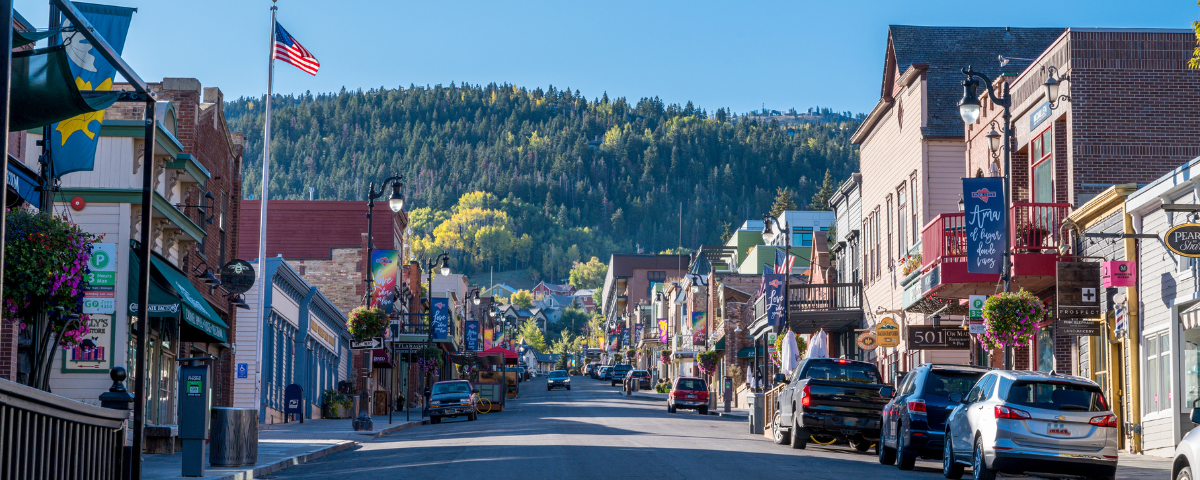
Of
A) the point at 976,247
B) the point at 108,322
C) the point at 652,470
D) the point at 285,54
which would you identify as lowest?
the point at 652,470

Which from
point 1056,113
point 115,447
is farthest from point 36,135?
point 1056,113

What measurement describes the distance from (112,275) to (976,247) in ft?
52.6

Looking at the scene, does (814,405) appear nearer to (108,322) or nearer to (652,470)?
(652,470)

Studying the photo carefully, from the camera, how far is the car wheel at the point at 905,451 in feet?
62.8

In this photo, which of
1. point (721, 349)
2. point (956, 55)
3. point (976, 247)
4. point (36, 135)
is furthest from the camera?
point (721, 349)

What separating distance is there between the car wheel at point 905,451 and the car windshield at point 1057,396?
3.27 meters

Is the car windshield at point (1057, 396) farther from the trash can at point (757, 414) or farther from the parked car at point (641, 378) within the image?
the parked car at point (641, 378)

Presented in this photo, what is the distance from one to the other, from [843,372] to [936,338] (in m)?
5.60

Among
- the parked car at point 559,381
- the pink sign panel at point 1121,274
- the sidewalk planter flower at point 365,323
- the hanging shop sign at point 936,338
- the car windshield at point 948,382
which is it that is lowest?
the parked car at point 559,381

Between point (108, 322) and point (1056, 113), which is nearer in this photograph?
point (108, 322)

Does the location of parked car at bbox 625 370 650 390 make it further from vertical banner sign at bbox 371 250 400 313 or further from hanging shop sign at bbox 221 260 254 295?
hanging shop sign at bbox 221 260 254 295

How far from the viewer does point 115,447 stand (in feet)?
37.8

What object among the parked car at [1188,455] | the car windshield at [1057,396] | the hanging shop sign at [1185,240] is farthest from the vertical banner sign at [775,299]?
the parked car at [1188,455]

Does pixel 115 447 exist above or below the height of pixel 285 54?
below
